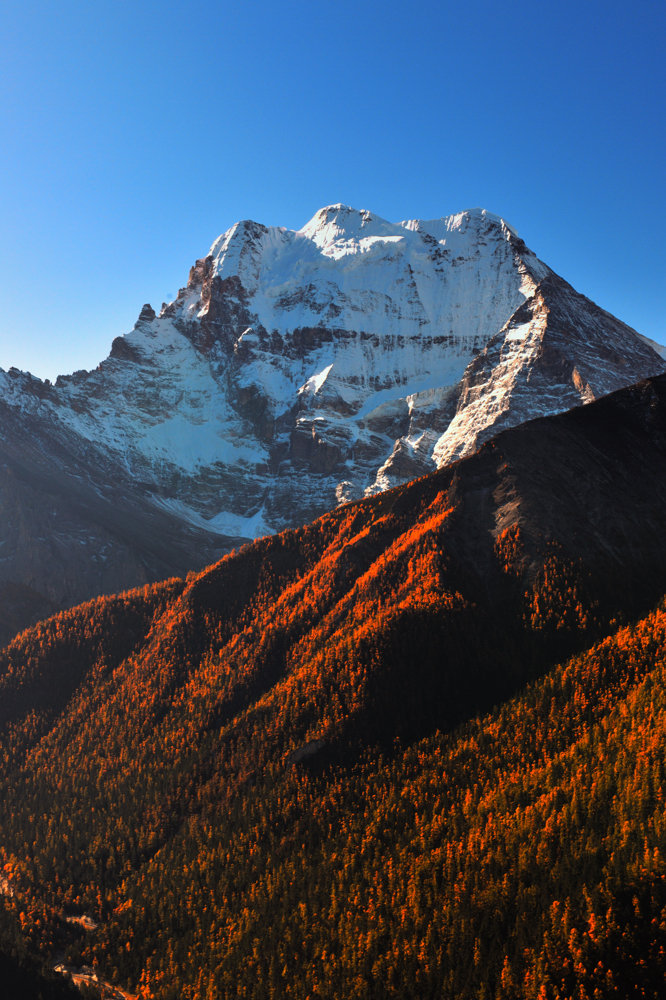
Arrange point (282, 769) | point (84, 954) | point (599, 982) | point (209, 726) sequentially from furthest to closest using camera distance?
point (209, 726) → point (282, 769) → point (84, 954) → point (599, 982)

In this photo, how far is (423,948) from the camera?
72562 millimetres

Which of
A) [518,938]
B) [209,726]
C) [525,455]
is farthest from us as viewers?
[525,455]

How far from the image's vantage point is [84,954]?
88688 mm

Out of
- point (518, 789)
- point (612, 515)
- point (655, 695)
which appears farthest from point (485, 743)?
point (612, 515)

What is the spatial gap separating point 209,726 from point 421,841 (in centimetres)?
4836

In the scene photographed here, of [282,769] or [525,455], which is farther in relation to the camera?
[525,455]

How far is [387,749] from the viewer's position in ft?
332

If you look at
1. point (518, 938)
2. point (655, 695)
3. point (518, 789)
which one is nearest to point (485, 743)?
point (518, 789)

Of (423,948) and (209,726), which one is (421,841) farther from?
(209,726)

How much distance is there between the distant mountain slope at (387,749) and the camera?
73.1 metres

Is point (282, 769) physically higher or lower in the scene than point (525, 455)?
lower

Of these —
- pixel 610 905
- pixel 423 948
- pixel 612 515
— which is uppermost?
pixel 612 515

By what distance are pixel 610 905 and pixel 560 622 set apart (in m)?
45.8

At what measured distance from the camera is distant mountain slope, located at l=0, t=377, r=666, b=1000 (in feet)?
240
